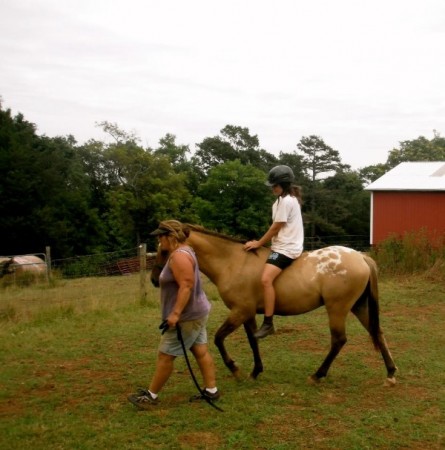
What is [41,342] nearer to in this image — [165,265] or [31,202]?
[165,265]

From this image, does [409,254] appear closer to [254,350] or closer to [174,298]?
[254,350]

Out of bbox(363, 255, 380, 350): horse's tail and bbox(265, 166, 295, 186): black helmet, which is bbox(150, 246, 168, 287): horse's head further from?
bbox(363, 255, 380, 350): horse's tail

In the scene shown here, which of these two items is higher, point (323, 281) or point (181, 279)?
point (181, 279)

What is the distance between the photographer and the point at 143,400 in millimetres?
5047

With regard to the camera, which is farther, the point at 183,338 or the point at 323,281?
the point at 323,281

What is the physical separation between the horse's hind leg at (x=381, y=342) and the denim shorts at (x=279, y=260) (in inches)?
42.1

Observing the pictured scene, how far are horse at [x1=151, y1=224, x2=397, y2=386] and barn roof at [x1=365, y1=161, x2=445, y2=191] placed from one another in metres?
18.9

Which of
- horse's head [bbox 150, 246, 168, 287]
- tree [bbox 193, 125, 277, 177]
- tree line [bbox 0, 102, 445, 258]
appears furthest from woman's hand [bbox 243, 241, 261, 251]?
tree [bbox 193, 125, 277, 177]

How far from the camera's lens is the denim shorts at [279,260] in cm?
580

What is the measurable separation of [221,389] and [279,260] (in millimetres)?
1550

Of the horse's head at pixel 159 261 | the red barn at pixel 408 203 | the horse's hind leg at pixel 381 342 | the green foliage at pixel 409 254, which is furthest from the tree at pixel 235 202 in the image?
the horse's head at pixel 159 261

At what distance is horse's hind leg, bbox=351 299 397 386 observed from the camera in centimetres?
583

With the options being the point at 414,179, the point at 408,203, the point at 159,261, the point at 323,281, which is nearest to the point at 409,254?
the point at 408,203

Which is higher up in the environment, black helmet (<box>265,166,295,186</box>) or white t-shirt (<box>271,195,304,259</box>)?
→ black helmet (<box>265,166,295,186</box>)
